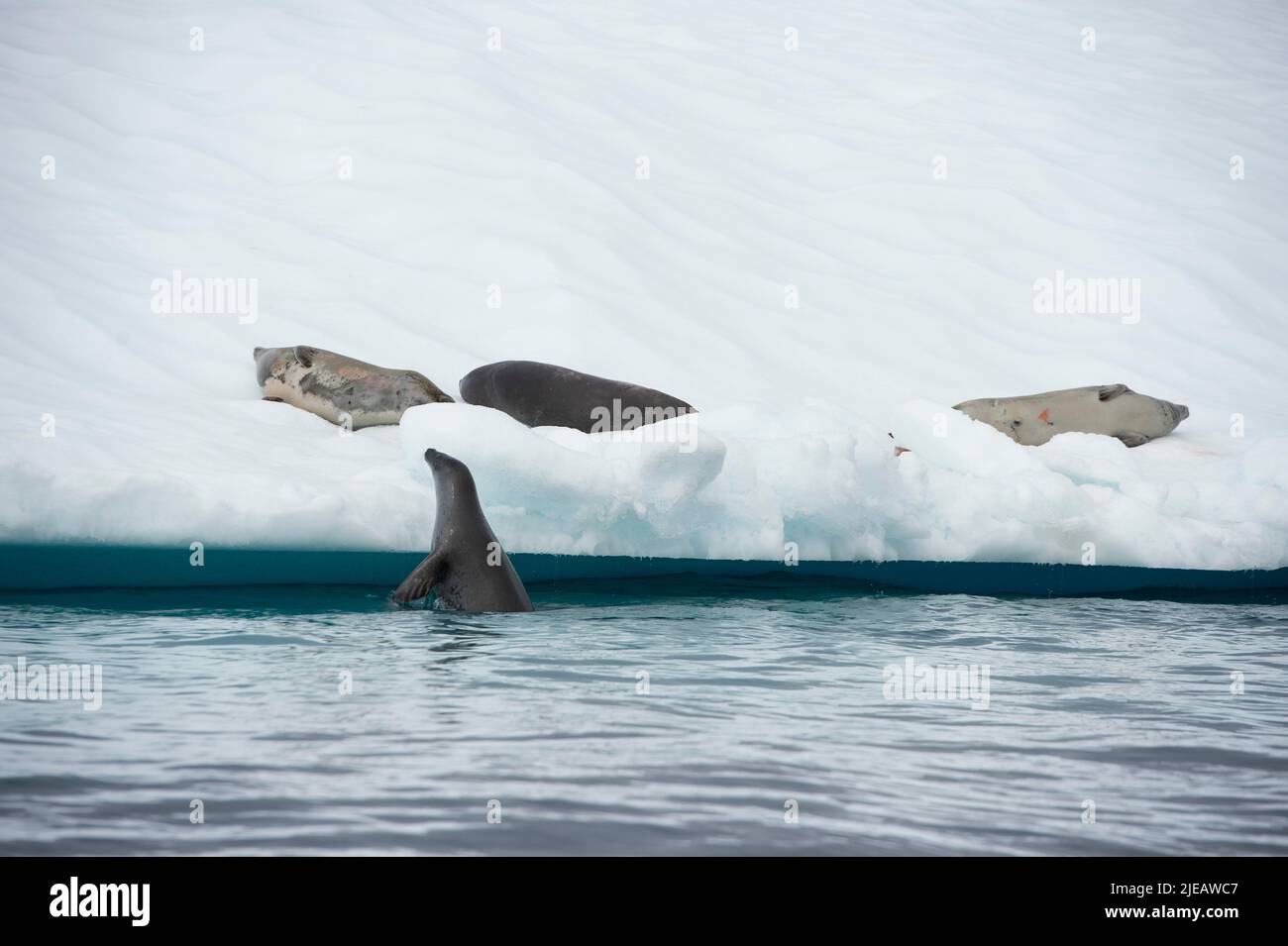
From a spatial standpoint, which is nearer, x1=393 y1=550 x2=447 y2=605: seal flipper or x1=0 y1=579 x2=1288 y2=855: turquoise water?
x1=0 y1=579 x2=1288 y2=855: turquoise water

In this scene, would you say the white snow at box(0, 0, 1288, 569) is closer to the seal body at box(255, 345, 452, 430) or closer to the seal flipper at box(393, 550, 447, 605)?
the seal body at box(255, 345, 452, 430)

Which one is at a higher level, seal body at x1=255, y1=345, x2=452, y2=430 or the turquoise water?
seal body at x1=255, y1=345, x2=452, y2=430

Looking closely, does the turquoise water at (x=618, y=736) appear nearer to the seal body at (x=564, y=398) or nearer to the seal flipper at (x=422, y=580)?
the seal flipper at (x=422, y=580)

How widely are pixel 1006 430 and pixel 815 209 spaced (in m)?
4.92

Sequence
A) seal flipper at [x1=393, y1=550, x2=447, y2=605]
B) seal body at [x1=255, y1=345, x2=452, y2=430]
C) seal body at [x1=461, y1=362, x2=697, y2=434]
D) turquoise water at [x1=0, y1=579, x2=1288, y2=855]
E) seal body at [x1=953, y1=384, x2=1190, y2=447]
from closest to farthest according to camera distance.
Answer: turquoise water at [x1=0, y1=579, x2=1288, y2=855], seal flipper at [x1=393, y1=550, x2=447, y2=605], seal body at [x1=255, y1=345, x2=452, y2=430], seal body at [x1=461, y1=362, x2=697, y2=434], seal body at [x1=953, y1=384, x2=1190, y2=447]

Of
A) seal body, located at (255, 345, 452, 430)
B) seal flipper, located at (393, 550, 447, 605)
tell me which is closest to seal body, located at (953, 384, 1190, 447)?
seal body, located at (255, 345, 452, 430)

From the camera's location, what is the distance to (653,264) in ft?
37.6

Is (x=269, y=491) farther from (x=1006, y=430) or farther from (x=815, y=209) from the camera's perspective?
(x=815, y=209)

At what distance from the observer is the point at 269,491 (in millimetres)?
5914

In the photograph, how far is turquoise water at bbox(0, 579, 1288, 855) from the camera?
8.60 ft

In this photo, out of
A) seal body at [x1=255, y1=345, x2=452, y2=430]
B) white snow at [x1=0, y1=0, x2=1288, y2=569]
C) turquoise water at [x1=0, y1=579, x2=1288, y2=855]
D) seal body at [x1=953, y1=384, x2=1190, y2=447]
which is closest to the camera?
turquoise water at [x1=0, y1=579, x2=1288, y2=855]

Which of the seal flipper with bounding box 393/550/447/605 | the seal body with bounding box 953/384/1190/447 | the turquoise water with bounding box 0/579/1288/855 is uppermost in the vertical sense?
the seal body with bounding box 953/384/1190/447
